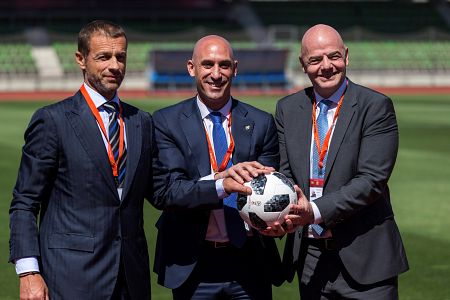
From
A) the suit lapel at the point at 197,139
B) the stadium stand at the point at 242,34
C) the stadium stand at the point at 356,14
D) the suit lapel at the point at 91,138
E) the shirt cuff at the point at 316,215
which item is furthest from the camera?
the stadium stand at the point at 356,14

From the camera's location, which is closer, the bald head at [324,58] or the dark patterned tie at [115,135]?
the dark patterned tie at [115,135]

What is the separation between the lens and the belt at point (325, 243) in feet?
16.9

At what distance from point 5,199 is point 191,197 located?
8853 millimetres

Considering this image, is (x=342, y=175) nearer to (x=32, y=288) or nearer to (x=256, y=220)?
(x=256, y=220)

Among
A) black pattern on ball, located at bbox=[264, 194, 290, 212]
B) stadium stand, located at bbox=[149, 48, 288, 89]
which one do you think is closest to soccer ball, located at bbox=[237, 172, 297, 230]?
black pattern on ball, located at bbox=[264, 194, 290, 212]

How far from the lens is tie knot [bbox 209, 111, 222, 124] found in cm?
530

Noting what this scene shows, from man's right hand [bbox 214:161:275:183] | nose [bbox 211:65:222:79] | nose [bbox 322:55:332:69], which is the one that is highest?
nose [bbox 322:55:332:69]

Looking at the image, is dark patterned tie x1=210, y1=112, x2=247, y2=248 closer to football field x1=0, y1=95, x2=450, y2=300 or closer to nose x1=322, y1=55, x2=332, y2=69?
nose x1=322, y1=55, x2=332, y2=69

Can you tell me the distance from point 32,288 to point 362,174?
6.16ft

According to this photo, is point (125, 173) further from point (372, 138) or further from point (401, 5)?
point (401, 5)

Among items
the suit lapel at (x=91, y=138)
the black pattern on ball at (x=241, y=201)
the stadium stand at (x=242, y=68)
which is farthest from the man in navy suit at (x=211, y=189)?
the stadium stand at (x=242, y=68)

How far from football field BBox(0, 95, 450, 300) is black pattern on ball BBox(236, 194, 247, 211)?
3.56 m

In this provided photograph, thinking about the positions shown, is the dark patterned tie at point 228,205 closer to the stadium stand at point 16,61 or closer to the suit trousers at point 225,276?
the suit trousers at point 225,276

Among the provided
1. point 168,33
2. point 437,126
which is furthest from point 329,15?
point 437,126
